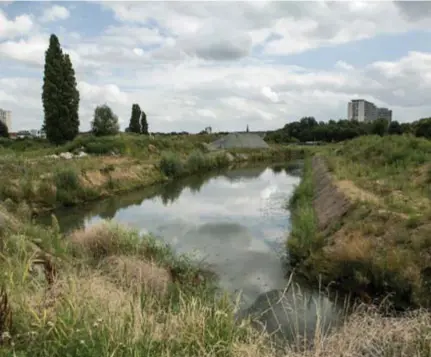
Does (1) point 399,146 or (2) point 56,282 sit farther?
(1) point 399,146

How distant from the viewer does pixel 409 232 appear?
9656 millimetres

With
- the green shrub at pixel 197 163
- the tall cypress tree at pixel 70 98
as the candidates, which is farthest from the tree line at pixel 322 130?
the tall cypress tree at pixel 70 98

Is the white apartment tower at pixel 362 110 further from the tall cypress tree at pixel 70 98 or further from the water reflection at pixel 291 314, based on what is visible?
the water reflection at pixel 291 314

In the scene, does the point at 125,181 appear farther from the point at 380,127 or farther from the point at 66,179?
the point at 380,127

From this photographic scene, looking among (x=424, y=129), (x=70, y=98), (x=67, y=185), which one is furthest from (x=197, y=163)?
(x=67, y=185)

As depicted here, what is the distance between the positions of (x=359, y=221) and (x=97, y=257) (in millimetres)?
6242

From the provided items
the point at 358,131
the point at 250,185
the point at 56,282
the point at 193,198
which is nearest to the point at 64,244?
the point at 56,282

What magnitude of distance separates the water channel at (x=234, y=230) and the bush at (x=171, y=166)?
3275 mm

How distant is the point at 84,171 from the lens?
25797 millimetres

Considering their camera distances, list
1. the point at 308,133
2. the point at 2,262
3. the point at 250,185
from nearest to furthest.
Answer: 1. the point at 2,262
2. the point at 250,185
3. the point at 308,133

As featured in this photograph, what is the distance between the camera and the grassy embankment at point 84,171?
20.9m

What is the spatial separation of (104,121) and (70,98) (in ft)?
52.2

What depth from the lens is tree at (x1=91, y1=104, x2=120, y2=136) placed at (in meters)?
55.2

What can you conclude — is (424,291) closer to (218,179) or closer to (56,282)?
(56,282)
